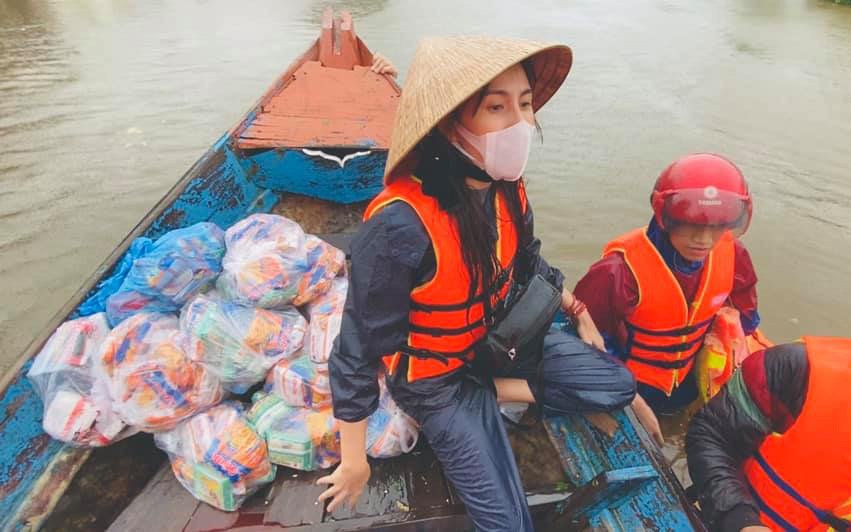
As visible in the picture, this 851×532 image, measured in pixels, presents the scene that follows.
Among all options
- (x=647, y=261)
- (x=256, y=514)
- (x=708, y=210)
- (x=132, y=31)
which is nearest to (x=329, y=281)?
(x=256, y=514)

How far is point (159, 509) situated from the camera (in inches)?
70.3

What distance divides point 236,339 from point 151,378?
1.13 ft

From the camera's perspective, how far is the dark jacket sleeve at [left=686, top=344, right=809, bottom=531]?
4.76 feet

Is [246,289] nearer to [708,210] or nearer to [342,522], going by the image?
[342,522]

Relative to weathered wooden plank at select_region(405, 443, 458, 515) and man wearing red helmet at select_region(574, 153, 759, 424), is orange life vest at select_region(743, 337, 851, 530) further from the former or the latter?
weathered wooden plank at select_region(405, 443, 458, 515)

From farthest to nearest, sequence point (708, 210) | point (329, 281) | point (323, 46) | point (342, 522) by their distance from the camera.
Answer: point (323, 46) < point (329, 281) < point (708, 210) < point (342, 522)

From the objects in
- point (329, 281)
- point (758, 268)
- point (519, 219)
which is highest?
point (519, 219)

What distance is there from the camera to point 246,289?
2.19 m

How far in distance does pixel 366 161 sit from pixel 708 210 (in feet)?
8.20

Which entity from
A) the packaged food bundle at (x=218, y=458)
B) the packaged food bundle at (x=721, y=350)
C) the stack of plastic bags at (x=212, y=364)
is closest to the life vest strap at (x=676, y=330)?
the packaged food bundle at (x=721, y=350)

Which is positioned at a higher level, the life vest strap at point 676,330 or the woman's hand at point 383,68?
the woman's hand at point 383,68

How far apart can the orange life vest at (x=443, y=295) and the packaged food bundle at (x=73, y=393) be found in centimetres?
114

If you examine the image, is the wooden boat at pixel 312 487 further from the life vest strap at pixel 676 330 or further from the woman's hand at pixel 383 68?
the woman's hand at pixel 383 68

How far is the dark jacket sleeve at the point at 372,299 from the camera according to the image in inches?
53.9
